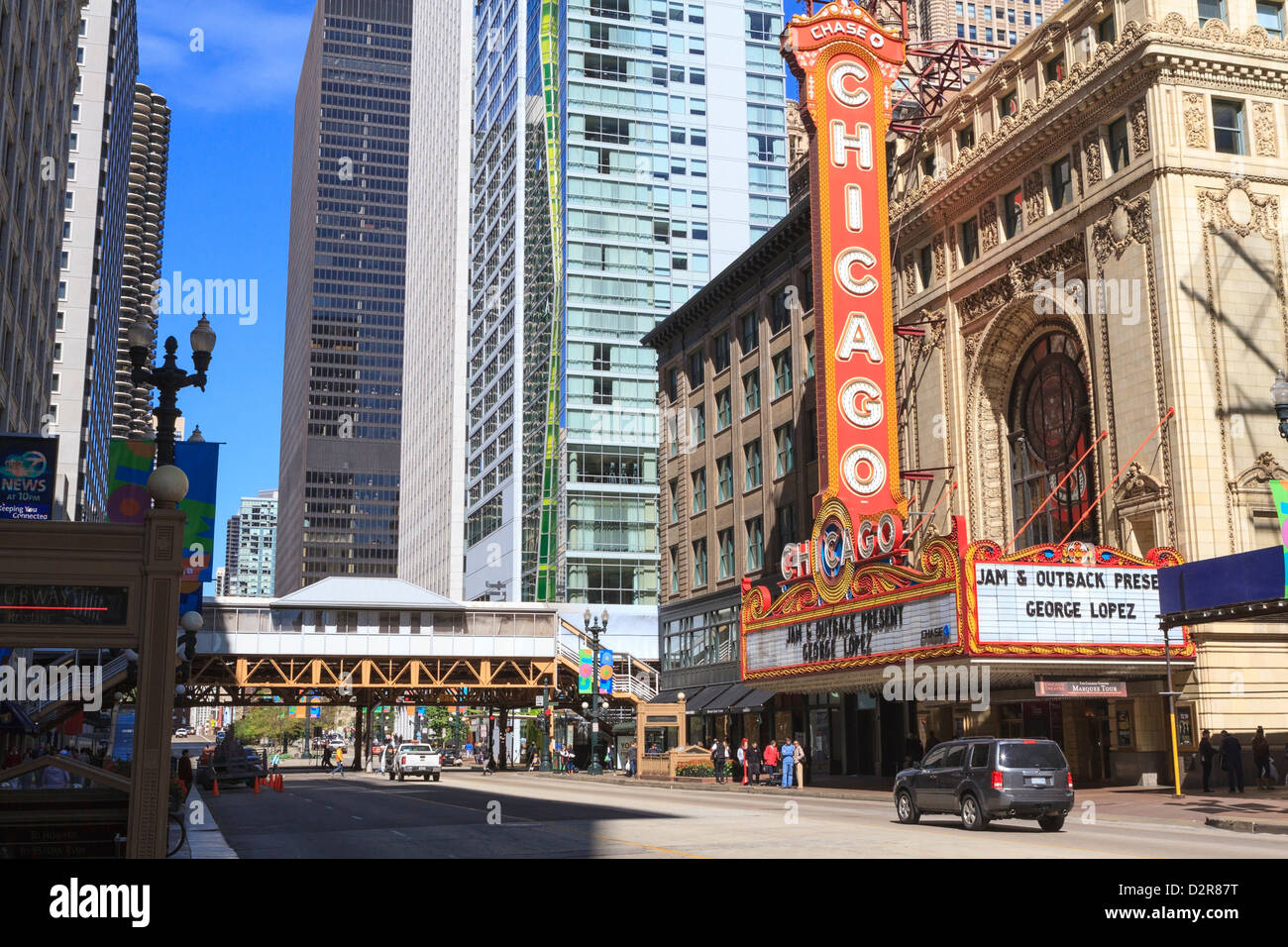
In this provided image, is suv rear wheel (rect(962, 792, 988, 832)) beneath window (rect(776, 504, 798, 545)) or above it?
beneath

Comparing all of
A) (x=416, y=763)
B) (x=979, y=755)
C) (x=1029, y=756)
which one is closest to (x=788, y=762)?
(x=416, y=763)

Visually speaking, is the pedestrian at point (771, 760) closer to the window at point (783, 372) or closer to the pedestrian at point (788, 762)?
the pedestrian at point (788, 762)

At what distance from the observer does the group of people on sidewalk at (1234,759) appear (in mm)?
32125

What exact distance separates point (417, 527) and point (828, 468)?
466ft

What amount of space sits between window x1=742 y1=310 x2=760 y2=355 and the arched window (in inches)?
766

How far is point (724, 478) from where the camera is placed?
66.4 m

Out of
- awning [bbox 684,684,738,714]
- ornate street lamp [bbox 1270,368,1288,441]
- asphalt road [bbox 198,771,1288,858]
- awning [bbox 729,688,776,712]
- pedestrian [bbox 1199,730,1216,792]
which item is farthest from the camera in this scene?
Result: awning [bbox 684,684,738,714]

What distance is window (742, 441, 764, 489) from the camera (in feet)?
205

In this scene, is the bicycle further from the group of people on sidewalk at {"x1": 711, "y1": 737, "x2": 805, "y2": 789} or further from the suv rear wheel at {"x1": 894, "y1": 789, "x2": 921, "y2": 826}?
the group of people on sidewalk at {"x1": 711, "y1": 737, "x2": 805, "y2": 789}

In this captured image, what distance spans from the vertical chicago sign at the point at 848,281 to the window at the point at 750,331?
15859mm

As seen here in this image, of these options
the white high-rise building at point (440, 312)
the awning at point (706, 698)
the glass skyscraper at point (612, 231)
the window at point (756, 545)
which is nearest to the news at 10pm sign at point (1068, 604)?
the window at point (756, 545)

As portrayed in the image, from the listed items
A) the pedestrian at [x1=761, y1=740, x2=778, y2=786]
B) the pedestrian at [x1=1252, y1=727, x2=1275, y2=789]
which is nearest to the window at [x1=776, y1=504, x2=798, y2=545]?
the pedestrian at [x1=761, y1=740, x2=778, y2=786]
